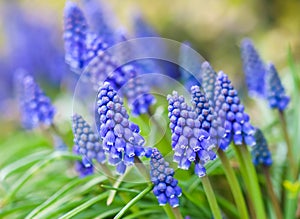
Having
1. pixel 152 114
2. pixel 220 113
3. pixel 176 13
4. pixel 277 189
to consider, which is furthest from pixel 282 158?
pixel 176 13

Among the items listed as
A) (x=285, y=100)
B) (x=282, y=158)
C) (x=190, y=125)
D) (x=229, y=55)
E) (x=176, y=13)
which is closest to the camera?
(x=190, y=125)

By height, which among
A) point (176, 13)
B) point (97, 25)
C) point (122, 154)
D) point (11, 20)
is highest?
point (11, 20)

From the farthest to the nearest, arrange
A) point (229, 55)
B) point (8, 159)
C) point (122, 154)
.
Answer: point (229, 55) → point (8, 159) → point (122, 154)

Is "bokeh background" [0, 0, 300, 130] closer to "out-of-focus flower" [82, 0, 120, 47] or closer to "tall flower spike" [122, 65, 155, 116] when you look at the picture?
"out-of-focus flower" [82, 0, 120, 47]

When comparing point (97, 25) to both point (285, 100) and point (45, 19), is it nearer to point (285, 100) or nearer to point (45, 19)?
point (285, 100)

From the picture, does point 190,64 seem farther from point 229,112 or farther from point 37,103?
point 37,103

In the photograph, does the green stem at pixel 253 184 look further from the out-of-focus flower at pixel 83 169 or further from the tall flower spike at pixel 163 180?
the out-of-focus flower at pixel 83 169

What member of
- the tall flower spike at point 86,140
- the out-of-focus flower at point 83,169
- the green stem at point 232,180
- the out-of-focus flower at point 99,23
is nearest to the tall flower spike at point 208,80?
the green stem at point 232,180

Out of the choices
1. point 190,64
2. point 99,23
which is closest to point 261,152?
Result: point 190,64
